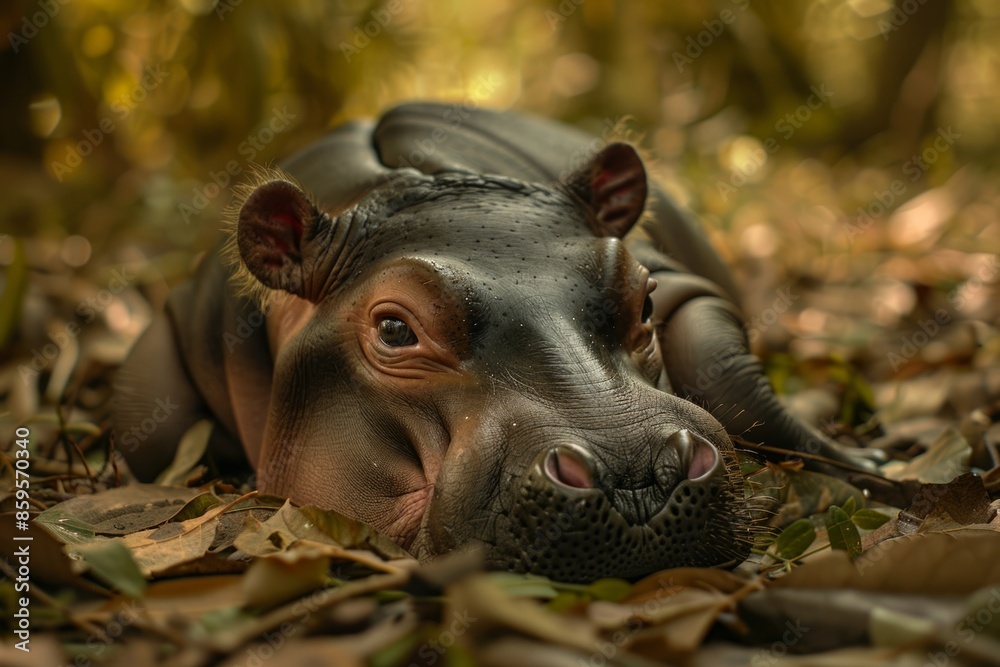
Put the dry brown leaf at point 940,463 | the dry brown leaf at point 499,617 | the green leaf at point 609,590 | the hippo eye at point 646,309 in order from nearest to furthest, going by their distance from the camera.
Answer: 1. the dry brown leaf at point 499,617
2. the green leaf at point 609,590
3. the hippo eye at point 646,309
4. the dry brown leaf at point 940,463

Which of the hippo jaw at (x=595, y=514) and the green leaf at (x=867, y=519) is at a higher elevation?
the hippo jaw at (x=595, y=514)

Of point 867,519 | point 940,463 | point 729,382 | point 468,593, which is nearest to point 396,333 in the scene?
point 468,593

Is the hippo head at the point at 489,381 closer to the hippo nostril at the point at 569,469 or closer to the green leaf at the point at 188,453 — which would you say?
the hippo nostril at the point at 569,469

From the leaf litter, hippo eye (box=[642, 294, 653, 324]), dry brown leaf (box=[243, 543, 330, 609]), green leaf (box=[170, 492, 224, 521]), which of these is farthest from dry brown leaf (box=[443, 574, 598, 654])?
hippo eye (box=[642, 294, 653, 324])

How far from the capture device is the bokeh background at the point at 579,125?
5680mm

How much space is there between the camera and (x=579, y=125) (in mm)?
9047

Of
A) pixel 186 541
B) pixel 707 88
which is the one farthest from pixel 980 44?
pixel 186 541

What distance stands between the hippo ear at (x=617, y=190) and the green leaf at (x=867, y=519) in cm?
122

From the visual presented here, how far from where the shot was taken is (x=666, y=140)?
9328mm

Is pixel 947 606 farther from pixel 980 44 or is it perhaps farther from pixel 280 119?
pixel 980 44

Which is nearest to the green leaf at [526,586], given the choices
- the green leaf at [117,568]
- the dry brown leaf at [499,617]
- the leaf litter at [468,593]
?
the leaf litter at [468,593]

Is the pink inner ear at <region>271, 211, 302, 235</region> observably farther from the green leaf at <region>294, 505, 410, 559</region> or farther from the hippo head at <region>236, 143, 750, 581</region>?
the green leaf at <region>294, 505, 410, 559</region>

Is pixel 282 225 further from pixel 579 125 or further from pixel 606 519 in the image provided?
pixel 579 125

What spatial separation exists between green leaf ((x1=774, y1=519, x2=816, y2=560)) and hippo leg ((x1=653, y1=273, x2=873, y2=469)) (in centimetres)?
108
